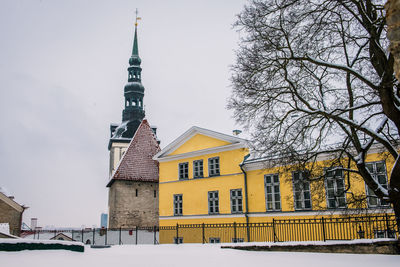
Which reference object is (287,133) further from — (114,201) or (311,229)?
(114,201)

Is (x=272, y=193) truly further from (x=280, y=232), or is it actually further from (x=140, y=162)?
(x=140, y=162)

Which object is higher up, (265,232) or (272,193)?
(272,193)

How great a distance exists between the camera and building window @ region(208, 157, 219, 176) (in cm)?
2731

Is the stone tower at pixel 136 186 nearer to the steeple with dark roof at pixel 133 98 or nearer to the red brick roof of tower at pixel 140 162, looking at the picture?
the red brick roof of tower at pixel 140 162

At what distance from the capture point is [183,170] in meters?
29.5

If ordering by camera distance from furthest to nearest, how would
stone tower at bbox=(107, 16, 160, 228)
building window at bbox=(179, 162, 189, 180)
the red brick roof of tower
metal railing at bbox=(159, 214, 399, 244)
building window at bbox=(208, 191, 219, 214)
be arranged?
the red brick roof of tower
stone tower at bbox=(107, 16, 160, 228)
building window at bbox=(179, 162, 189, 180)
building window at bbox=(208, 191, 219, 214)
metal railing at bbox=(159, 214, 399, 244)

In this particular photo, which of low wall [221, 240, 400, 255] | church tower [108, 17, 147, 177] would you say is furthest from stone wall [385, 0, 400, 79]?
church tower [108, 17, 147, 177]

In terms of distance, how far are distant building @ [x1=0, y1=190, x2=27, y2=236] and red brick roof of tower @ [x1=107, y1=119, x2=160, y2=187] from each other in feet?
29.8

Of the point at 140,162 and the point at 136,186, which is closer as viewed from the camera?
the point at 136,186

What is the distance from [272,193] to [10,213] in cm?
2594

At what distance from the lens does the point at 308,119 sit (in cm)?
1566

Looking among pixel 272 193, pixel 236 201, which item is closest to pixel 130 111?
pixel 236 201

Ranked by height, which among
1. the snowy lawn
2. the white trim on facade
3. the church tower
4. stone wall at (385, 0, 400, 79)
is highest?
the church tower

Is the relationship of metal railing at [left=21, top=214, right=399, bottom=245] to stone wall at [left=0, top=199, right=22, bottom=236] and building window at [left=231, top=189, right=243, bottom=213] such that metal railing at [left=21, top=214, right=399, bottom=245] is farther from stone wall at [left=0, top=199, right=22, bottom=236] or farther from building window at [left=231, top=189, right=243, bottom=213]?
stone wall at [left=0, top=199, right=22, bottom=236]
